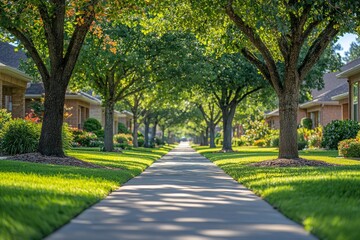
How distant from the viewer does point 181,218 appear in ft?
27.4

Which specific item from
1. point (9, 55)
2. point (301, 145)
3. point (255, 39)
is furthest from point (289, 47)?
point (9, 55)

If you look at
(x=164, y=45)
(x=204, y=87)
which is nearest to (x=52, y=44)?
(x=164, y=45)

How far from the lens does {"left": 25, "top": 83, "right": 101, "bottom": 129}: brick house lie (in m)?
45.2

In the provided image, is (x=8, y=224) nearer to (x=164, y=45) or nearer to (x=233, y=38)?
(x=233, y=38)

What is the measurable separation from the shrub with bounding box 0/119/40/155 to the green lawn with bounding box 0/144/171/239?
745 cm

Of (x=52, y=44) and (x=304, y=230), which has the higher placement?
(x=52, y=44)

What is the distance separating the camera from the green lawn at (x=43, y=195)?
285 inches

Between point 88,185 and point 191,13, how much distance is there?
11815 millimetres

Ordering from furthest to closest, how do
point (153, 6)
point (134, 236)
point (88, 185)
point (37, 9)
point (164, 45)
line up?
point (164, 45)
point (153, 6)
point (37, 9)
point (88, 185)
point (134, 236)

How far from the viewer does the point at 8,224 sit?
7102mm

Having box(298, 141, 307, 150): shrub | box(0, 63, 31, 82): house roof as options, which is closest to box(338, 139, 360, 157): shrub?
box(298, 141, 307, 150): shrub

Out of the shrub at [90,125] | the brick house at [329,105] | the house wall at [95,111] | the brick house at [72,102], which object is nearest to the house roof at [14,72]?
the brick house at [72,102]

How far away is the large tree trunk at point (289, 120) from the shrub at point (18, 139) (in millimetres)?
9740

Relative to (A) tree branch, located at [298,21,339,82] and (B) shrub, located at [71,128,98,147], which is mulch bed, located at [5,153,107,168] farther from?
(B) shrub, located at [71,128,98,147]
